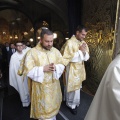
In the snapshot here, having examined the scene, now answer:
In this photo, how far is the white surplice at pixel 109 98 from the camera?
1.06 m

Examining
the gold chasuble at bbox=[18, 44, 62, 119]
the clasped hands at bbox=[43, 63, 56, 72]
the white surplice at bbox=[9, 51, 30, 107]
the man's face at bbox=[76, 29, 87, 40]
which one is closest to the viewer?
the clasped hands at bbox=[43, 63, 56, 72]

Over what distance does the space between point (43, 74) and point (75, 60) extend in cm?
94

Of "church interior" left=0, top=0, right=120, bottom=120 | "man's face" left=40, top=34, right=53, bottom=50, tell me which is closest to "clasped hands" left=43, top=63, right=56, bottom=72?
"man's face" left=40, top=34, right=53, bottom=50

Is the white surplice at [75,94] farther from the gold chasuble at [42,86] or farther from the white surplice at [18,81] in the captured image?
the white surplice at [18,81]

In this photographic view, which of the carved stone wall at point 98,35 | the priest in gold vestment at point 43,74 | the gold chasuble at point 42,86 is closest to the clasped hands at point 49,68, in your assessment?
the priest in gold vestment at point 43,74

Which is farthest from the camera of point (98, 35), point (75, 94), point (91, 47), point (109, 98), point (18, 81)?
point (91, 47)

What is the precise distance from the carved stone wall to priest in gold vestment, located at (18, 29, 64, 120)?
167 centimetres

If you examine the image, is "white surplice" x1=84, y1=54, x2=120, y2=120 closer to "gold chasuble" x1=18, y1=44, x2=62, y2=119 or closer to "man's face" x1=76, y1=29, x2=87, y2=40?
"gold chasuble" x1=18, y1=44, x2=62, y2=119

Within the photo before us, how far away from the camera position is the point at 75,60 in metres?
2.99

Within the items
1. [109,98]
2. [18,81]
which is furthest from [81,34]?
[109,98]

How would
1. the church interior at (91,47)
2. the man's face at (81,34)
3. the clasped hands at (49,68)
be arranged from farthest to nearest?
the church interior at (91,47) < the man's face at (81,34) < the clasped hands at (49,68)

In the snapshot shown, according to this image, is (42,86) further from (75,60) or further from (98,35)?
(98,35)

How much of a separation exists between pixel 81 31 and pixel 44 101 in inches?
54.2

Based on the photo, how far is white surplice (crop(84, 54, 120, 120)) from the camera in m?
1.06
